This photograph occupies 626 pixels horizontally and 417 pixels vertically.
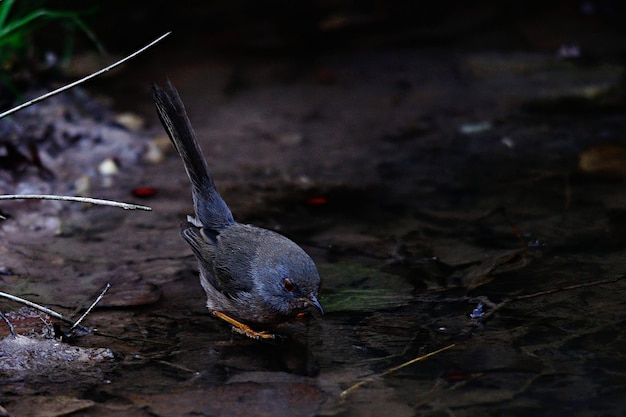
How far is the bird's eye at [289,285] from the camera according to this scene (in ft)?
12.3

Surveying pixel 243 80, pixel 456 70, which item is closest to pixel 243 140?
pixel 243 80

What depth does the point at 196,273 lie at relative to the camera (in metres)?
4.52

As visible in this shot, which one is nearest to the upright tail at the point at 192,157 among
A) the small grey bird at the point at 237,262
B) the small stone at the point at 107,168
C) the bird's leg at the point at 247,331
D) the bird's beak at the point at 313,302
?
the small grey bird at the point at 237,262

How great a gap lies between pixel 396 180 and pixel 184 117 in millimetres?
1872

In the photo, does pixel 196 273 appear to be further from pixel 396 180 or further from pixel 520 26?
pixel 520 26

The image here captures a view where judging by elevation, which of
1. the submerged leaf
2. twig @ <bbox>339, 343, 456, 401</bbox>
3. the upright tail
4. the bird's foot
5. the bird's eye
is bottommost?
the submerged leaf

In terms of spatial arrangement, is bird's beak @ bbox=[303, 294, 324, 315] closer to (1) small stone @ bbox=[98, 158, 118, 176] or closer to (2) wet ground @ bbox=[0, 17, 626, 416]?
(2) wet ground @ bbox=[0, 17, 626, 416]

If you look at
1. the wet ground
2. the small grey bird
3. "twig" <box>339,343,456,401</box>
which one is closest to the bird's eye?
the small grey bird

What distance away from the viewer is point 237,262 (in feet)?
13.2

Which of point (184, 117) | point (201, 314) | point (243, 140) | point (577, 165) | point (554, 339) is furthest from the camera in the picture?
point (243, 140)

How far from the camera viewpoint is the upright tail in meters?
4.39

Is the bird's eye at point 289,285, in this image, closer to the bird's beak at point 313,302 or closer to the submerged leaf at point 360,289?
the bird's beak at point 313,302

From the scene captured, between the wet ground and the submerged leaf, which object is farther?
the submerged leaf

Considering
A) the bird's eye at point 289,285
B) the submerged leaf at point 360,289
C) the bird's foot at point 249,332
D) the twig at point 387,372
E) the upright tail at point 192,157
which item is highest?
the upright tail at point 192,157
